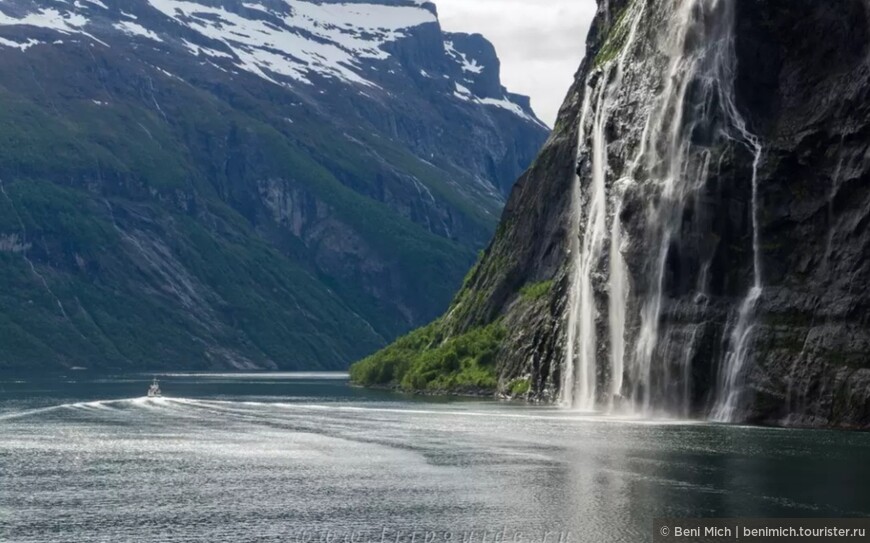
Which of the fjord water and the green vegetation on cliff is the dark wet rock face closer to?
the fjord water

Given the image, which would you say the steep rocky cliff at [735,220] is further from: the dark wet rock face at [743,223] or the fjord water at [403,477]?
the fjord water at [403,477]

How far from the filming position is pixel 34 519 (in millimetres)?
62562

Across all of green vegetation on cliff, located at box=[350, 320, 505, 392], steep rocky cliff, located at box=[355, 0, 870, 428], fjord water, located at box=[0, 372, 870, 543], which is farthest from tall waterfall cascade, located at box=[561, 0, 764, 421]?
green vegetation on cliff, located at box=[350, 320, 505, 392]

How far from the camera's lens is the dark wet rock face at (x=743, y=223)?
337 feet

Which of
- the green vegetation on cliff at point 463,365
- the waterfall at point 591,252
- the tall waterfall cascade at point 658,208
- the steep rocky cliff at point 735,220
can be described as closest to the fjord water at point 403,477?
the steep rocky cliff at point 735,220

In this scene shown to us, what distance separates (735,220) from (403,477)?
44525 millimetres

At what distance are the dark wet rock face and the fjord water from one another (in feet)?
17.5

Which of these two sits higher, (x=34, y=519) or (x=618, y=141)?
(x=618, y=141)

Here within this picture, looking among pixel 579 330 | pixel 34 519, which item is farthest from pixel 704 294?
pixel 34 519

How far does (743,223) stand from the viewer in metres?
111

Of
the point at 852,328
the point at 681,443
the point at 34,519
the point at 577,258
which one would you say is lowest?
the point at 34,519

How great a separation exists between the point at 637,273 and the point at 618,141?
15.0m

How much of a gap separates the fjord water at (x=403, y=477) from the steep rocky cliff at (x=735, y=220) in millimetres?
5618

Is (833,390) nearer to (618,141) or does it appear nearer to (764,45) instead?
A: (764,45)
